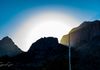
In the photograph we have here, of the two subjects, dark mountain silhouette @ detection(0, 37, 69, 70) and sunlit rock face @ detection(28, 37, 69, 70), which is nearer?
dark mountain silhouette @ detection(0, 37, 69, 70)

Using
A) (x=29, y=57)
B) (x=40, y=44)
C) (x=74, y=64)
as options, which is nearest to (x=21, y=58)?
(x=29, y=57)

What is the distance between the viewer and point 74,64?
5433 inches

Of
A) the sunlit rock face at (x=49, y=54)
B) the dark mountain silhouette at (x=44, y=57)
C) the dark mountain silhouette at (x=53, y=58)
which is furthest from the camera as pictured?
the sunlit rock face at (x=49, y=54)

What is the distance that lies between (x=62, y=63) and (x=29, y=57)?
121ft

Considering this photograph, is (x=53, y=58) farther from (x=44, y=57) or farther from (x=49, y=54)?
(x=49, y=54)

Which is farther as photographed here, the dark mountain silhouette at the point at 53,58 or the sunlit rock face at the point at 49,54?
the sunlit rock face at the point at 49,54

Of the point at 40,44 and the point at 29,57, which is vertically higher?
the point at 40,44

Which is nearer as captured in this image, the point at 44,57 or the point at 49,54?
the point at 44,57

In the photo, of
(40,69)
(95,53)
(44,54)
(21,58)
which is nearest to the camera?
(40,69)

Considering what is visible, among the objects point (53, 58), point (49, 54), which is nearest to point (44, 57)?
point (49, 54)

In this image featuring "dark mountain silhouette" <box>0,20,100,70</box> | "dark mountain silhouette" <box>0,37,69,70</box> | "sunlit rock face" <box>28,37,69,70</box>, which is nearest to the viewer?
"dark mountain silhouette" <box>0,20,100,70</box>

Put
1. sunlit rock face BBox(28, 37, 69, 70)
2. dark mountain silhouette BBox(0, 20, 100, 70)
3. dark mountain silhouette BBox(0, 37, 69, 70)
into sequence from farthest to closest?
sunlit rock face BBox(28, 37, 69, 70)
dark mountain silhouette BBox(0, 37, 69, 70)
dark mountain silhouette BBox(0, 20, 100, 70)

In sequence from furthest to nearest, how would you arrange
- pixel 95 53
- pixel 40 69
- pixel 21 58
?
pixel 21 58, pixel 95 53, pixel 40 69

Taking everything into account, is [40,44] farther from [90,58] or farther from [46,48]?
[90,58]
